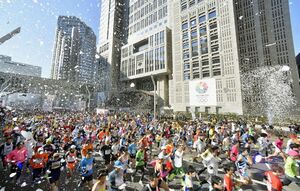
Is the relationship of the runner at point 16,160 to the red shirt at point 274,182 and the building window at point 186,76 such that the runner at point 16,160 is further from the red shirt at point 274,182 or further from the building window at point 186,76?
the building window at point 186,76

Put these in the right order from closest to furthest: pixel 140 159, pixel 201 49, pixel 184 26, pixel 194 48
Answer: pixel 140 159 < pixel 201 49 < pixel 194 48 < pixel 184 26

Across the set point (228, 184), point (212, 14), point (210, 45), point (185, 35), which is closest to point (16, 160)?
point (228, 184)

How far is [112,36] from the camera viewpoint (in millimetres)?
82188

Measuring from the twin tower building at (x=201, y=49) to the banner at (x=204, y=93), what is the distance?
0.49 ft

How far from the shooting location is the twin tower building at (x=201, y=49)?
43.0 meters

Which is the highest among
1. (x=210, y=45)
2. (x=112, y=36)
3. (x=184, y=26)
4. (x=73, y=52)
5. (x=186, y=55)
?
(x=73, y=52)

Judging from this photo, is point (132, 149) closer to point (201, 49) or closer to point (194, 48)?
point (201, 49)

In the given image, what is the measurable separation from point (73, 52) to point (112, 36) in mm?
43314

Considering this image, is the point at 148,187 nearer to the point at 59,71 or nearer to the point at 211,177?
the point at 211,177

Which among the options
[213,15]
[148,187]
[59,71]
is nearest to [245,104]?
[213,15]

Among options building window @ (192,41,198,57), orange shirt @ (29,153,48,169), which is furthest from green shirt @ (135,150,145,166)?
building window @ (192,41,198,57)

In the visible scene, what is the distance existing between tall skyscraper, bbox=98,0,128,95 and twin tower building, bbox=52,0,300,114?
571 mm

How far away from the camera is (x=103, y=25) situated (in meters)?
89.4

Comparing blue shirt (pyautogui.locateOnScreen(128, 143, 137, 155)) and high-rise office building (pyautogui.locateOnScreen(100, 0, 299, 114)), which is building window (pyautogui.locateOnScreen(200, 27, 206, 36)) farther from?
blue shirt (pyautogui.locateOnScreen(128, 143, 137, 155))
